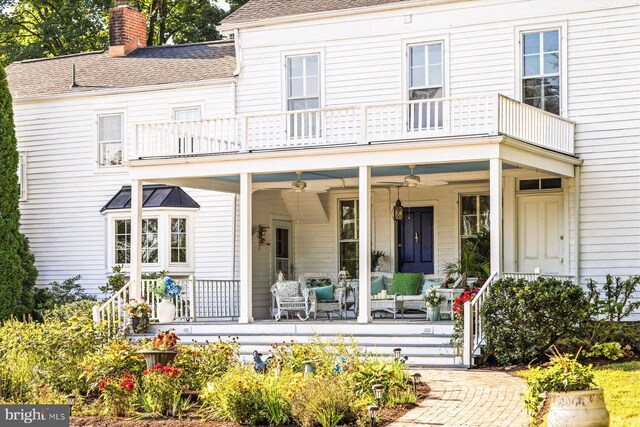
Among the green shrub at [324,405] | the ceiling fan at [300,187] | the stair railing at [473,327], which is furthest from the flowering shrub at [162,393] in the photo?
the ceiling fan at [300,187]

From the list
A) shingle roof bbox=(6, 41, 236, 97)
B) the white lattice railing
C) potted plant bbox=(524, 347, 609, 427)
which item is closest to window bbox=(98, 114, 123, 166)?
shingle roof bbox=(6, 41, 236, 97)

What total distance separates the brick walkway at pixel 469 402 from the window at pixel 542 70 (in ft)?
24.4

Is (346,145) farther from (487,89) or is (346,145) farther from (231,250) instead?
(231,250)

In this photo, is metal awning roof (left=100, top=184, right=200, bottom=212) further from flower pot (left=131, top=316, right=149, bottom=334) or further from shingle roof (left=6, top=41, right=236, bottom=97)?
flower pot (left=131, top=316, right=149, bottom=334)

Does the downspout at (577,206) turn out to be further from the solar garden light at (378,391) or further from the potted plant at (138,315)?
the solar garden light at (378,391)

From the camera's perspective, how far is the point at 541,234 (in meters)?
21.1

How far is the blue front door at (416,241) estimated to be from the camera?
22.9 m

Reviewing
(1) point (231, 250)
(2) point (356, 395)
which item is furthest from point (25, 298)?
(2) point (356, 395)

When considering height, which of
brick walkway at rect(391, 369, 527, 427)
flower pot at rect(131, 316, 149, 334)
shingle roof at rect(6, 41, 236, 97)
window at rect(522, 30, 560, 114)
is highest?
shingle roof at rect(6, 41, 236, 97)

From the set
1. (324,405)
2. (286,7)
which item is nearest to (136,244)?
(286,7)

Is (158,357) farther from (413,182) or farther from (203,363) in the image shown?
(413,182)

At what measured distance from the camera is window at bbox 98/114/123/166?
25641 mm

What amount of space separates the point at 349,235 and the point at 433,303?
206 inches

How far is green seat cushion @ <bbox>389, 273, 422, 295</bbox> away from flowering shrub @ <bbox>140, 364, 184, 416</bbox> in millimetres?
9338
